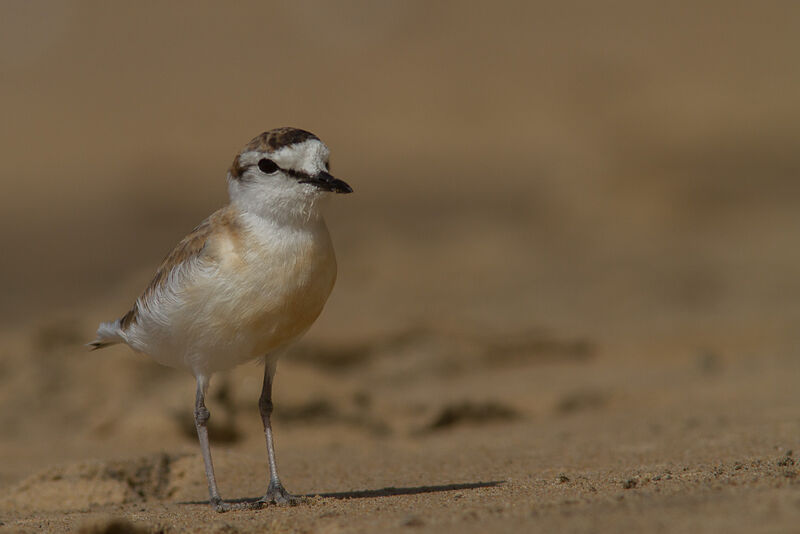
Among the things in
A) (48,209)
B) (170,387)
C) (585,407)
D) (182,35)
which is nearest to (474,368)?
(585,407)

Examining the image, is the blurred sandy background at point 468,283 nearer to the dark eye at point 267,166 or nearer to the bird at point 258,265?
the bird at point 258,265

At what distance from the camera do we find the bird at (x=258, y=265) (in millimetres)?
5125

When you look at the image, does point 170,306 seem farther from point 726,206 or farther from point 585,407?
point 726,206

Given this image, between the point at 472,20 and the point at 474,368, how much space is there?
31.0 metres

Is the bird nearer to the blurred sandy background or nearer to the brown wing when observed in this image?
the brown wing

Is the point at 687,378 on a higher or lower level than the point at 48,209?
lower

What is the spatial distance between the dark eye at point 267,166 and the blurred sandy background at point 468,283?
1.64m

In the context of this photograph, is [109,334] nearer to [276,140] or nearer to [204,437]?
[204,437]

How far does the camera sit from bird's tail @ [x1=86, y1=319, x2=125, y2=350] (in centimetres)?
608

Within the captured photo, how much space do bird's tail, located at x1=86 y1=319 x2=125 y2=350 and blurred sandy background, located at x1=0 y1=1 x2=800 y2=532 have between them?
2.69 ft

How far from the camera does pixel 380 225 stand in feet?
56.6

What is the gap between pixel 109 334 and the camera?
244 inches

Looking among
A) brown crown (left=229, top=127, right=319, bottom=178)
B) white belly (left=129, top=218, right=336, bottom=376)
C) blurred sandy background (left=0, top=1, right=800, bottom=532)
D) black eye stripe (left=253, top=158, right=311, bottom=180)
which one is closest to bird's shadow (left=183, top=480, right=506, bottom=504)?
blurred sandy background (left=0, top=1, right=800, bottom=532)

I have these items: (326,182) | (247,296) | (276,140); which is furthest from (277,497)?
(276,140)
